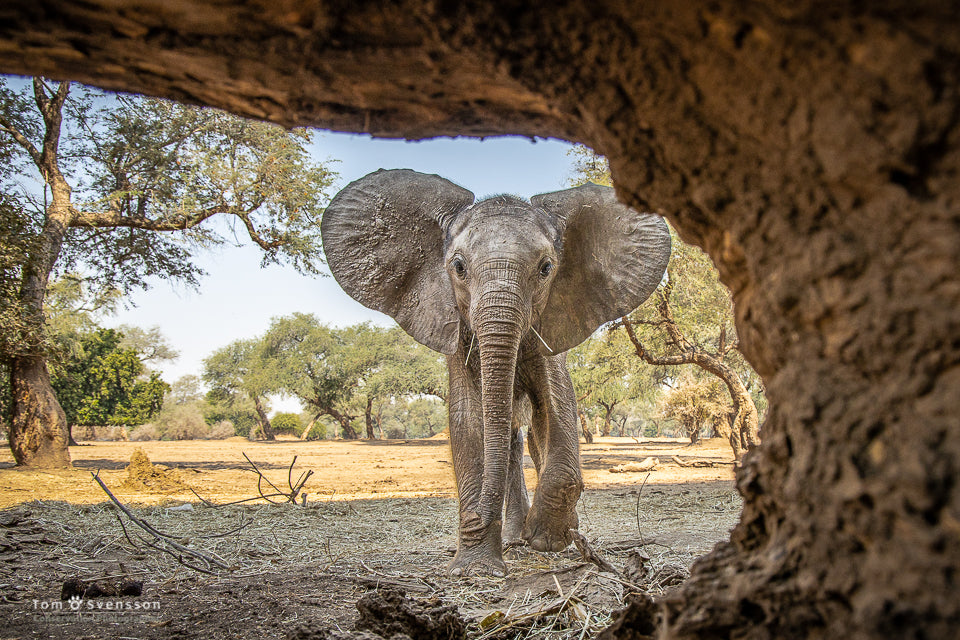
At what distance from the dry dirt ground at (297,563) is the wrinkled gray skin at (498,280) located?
58 centimetres

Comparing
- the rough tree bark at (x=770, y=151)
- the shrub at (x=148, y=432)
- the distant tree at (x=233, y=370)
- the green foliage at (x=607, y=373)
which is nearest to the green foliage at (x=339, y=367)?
the distant tree at (x=233, y=370)

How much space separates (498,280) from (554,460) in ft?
5.43

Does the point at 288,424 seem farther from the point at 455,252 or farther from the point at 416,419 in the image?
the point at 455,252

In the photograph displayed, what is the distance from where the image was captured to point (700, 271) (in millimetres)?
11352

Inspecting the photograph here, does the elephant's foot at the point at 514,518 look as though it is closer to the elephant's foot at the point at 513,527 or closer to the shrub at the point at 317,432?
the elephant's foot at the point at 513,527

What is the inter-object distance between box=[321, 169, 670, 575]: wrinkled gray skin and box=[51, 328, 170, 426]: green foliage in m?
27.4

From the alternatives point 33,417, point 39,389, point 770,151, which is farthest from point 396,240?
point 33,417

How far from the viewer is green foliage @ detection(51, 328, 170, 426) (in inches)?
1123

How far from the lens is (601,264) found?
5254 millimetres

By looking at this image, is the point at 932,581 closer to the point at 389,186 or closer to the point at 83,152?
the point at 389,186

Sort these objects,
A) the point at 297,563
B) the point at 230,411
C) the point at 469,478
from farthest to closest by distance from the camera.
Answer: the point at 230,411, the point at 469,478, the point at 297,563

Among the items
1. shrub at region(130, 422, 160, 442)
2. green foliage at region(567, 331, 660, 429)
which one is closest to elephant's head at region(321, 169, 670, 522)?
green foliage at region(567, 331, 660, 429)

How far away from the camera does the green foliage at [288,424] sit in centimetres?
4928

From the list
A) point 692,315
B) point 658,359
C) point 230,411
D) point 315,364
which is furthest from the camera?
point 230,411
